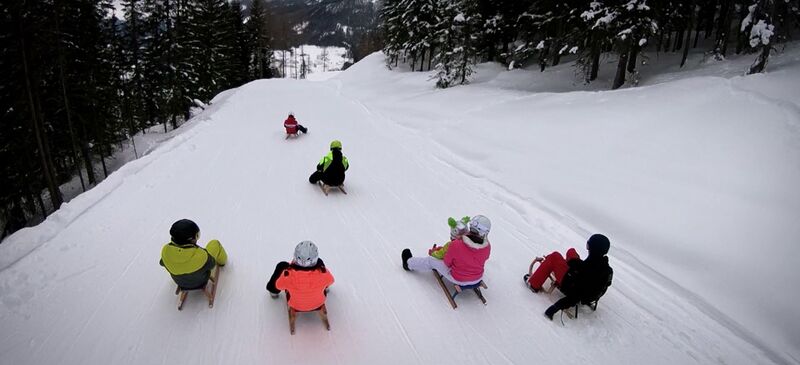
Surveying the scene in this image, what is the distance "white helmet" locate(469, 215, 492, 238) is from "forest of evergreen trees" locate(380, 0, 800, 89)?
39.6ft

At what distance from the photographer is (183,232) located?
148 inches

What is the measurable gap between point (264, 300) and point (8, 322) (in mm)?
2808

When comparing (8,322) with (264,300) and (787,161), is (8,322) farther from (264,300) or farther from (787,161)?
(787,161)

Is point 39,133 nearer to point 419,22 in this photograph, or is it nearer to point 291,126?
point 291,126

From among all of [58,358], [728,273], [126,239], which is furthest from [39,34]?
[728,273]

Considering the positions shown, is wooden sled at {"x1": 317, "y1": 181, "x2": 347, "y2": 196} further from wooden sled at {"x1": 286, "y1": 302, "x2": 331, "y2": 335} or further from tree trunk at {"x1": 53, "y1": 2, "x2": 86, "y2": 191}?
tree trunk at {"x1": 53, "y1": 2, "x2": 86, "y2": 191}

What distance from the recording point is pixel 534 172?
8.79 metres

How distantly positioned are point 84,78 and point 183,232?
2002 centimetres

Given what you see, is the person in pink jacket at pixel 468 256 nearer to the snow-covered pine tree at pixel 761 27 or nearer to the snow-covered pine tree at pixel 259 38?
the snow-covered pine tree at pixel 761 27

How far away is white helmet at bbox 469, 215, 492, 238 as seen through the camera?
407 centimetres

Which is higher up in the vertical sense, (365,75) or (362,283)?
(365,75)

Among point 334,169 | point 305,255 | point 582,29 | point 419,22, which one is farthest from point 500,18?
point 305,255

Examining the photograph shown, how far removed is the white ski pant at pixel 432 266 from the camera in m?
4.53

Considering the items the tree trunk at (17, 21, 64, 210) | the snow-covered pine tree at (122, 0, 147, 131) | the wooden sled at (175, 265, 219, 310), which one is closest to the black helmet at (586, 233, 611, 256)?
the wooden sled at (175, 265, 219, 310)
